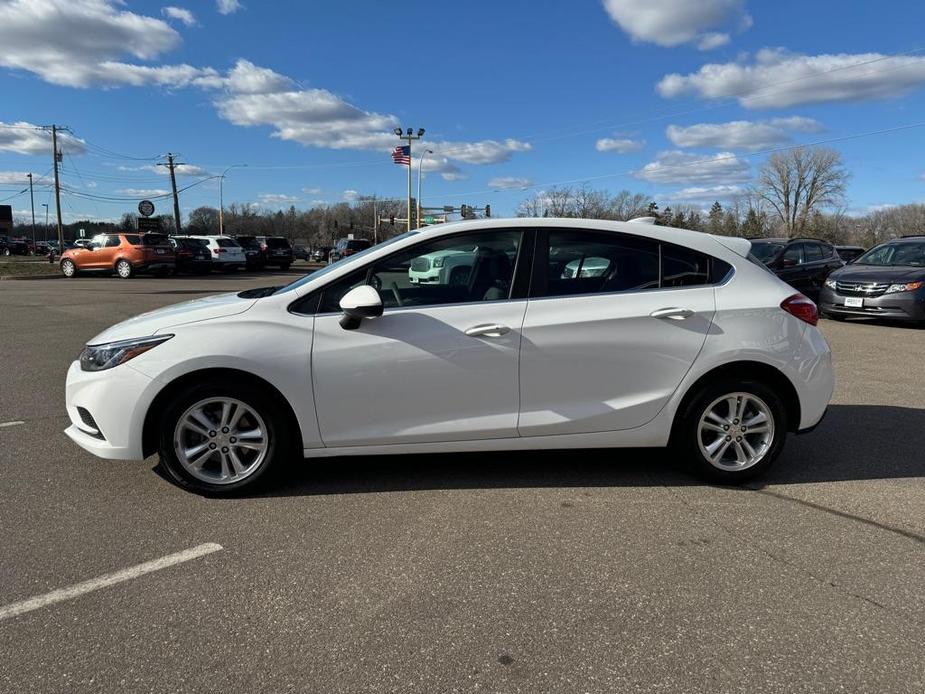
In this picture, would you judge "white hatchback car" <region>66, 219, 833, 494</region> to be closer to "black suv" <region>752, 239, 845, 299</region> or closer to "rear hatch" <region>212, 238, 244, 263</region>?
"black suv" <region>752, 239, 845, 299</region>

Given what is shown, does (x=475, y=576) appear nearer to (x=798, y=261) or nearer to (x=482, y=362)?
(x=482, y=362)

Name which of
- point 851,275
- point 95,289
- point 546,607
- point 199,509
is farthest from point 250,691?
point 95,289

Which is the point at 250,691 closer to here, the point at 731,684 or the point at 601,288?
the point at 731,684

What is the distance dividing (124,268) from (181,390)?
951 inches

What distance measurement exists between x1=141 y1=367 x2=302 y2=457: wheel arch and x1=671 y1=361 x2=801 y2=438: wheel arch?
2.36m

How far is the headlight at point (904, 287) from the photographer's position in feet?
36.7

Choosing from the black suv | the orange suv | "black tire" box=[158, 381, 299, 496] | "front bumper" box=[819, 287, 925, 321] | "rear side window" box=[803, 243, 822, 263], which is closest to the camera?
"black tire" box=[158, 381, 299, 496]

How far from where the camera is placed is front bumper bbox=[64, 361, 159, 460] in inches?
143

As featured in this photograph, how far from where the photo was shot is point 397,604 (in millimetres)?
2770

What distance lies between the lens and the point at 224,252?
29.0 m

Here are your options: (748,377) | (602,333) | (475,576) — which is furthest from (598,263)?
(475,576)

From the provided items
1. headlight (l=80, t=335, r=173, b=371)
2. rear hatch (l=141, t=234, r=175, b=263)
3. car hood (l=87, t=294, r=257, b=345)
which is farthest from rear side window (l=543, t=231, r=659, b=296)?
rear hatch (l=141, t=234, r=175, b=263)

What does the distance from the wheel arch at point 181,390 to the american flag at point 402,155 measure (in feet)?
140

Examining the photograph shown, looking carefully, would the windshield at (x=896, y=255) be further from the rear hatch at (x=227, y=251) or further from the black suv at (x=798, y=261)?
the rear hatch at (x=227, y=251)
